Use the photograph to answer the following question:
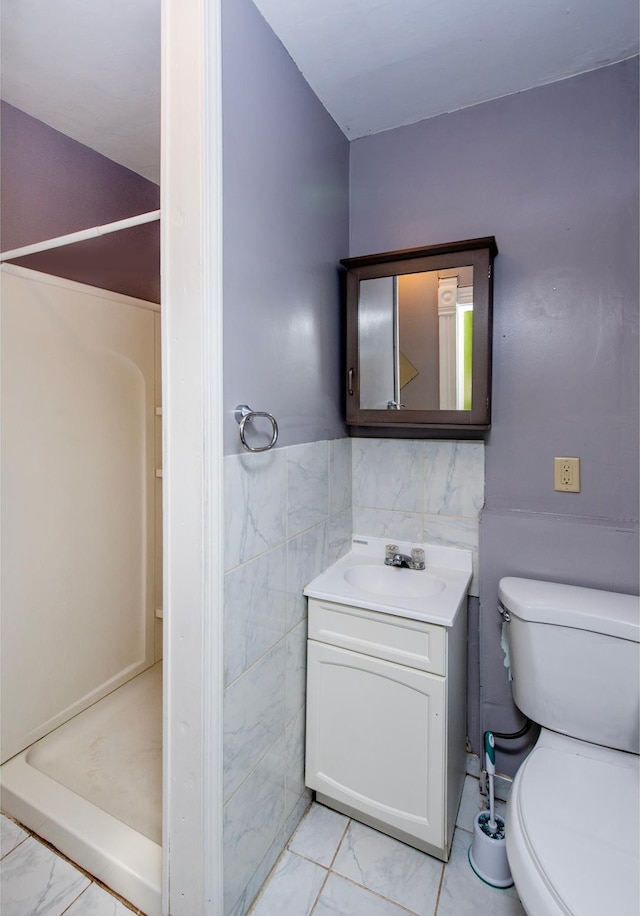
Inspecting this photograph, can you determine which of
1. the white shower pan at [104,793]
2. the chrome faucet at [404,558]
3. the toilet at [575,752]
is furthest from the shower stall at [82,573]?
the chrome faucet at [404,558]

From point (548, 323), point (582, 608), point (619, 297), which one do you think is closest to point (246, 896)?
point (582, 608)

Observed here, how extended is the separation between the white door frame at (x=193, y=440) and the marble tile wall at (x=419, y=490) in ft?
2.93

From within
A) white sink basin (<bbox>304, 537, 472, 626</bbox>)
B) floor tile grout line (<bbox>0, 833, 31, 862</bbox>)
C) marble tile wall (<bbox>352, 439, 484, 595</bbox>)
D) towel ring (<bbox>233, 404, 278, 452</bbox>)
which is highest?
towel ring (<bbox>233, 404, 278, 452</bbox>)

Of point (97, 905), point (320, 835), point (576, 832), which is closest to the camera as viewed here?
point (576, 832)

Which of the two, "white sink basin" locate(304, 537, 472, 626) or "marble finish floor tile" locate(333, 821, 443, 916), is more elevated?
"white sink basin" locate(304, 537, 472, 626)

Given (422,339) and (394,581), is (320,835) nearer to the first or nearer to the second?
(394,581)

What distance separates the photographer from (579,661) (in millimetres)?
1241

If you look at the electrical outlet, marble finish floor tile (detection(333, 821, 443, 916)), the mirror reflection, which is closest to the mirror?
the mirror reflection

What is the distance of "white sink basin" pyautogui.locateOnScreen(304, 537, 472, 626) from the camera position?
4.33 feet

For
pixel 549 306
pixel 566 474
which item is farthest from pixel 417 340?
pixel 566 474

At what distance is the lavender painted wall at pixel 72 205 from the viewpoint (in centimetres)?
156

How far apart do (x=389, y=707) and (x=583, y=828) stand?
1.72ft

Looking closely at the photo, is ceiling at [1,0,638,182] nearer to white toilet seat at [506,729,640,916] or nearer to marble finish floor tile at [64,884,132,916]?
white toilet seat at [506,729,640,916]

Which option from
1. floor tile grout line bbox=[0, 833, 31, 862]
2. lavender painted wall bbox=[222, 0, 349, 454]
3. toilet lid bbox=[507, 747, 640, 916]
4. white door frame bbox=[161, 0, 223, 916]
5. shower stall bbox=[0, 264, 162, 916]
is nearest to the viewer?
toilet lid bbox=[507, 747, 640, 916]
